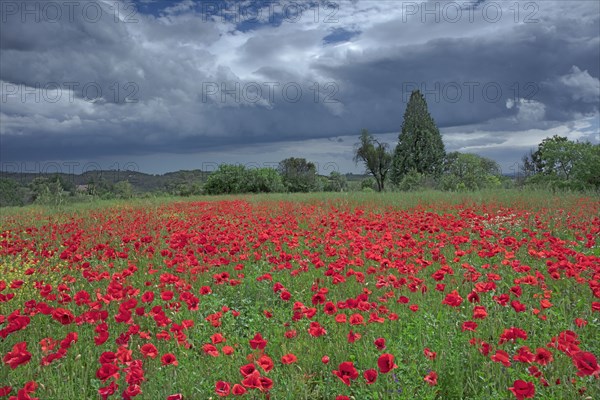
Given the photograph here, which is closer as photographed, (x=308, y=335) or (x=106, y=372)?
(x=106, y=372)

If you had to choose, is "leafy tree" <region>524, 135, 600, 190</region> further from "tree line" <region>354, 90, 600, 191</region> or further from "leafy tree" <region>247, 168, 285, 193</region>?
"leafy tree" <region>247, 168, 285, 193</region>

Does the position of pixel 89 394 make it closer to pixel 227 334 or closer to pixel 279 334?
pixel 227 334

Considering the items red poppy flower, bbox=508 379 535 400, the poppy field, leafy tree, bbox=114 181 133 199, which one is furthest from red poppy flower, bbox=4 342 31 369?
leafy tree, bbox=114 181 133 199

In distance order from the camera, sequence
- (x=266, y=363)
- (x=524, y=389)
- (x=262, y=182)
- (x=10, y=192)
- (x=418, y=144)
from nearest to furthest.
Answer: (x=524, y=389), (x=266, y=363), (x=262, y=182), (x=418, y=144), (x=10, y=192)

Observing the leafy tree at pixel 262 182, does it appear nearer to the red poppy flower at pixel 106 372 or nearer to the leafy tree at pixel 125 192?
the leafy tree at pixel 125 192

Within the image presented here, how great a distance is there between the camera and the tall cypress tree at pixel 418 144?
148 feet

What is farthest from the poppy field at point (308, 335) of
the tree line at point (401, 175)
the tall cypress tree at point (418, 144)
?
the tall cypress tree at point (418, 144)

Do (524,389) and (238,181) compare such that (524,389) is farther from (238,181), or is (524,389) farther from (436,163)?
(436,163)

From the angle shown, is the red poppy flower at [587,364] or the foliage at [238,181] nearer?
the red poppy flower at [587,364]

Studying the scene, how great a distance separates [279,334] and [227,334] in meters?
0.64

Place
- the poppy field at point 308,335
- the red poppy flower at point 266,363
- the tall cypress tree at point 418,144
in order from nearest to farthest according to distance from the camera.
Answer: the red poppy flower at point 266,363
the poppy field at point 308,335
the tall cypress tree at point 418,144

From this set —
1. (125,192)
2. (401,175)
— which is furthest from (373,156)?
(125,192)

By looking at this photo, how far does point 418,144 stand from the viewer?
148 feet

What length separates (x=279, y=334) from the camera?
375 cm
